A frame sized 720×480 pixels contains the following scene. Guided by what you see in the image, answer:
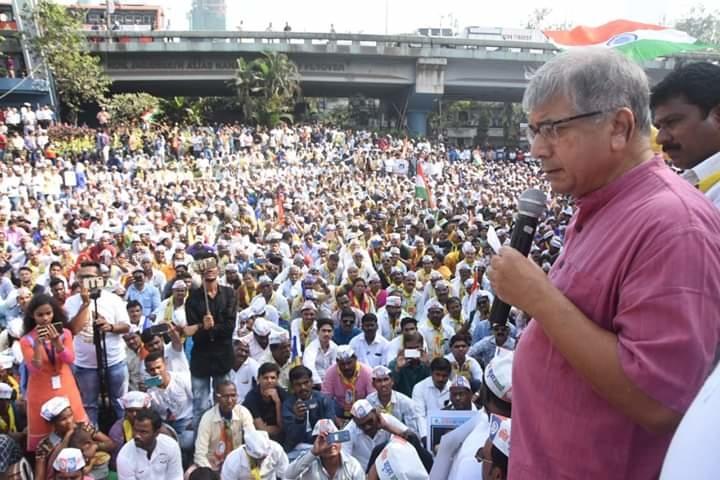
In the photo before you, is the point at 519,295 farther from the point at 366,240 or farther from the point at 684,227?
the point at 366,240

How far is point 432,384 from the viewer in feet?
16.8

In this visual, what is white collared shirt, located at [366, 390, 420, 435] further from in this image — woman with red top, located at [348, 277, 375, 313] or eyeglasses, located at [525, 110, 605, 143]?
eyeglasses, located at [525, 110, 605, 143]

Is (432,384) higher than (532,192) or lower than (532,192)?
lower

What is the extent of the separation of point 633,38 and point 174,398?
12.9 metres

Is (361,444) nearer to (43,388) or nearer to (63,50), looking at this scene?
(43,388)

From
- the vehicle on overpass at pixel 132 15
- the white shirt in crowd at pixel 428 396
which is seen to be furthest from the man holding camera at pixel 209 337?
the vehicle on overpass at pixel 132 15

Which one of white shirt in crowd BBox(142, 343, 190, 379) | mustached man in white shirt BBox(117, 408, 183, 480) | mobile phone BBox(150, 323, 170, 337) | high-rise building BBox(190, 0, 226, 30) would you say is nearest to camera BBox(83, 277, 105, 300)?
mobile phone BBox(150, 323, 170, 337)

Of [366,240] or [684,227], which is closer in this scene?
[684,227]

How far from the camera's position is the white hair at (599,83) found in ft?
3.46

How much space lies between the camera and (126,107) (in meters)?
26.8

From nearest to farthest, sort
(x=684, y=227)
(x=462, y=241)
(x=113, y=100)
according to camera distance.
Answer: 1. (x=684, y=227)
2. (x=462, y=241)
3. (x=113, y=100)

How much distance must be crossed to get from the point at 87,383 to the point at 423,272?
4.27m

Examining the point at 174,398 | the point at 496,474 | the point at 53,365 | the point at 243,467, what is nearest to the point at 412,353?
the point at 243,467

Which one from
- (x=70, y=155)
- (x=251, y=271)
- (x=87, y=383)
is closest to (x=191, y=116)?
(x=70, y=155)
